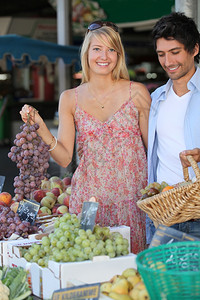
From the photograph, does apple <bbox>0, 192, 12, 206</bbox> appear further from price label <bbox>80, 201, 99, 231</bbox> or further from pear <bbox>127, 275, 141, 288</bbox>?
pear <bbox>127, 275, 141, 288</bbox>

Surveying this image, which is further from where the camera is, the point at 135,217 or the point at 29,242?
the point at 135,217

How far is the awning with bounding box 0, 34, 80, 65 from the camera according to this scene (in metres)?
7.18

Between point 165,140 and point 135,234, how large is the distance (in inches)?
25.4

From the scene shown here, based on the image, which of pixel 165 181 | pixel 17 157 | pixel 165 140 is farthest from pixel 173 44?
pixel 17 157

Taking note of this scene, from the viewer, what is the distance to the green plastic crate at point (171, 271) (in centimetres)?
159

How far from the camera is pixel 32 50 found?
7391 mm

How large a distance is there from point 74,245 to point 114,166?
827 millimetres

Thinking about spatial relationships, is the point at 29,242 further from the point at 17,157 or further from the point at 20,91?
the point at 20,91

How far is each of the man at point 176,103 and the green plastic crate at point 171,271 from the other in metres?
0.55

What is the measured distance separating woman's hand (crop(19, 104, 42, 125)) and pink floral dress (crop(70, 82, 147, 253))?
0.26 metres

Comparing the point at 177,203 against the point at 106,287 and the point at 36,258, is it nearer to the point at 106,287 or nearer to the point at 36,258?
the point at 106,287

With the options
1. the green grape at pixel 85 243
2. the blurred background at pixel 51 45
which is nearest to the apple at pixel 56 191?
the blurred background at pixel 51 45

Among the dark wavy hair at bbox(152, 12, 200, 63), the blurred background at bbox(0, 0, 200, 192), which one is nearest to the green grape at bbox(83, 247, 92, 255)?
the dark wavy hair at bbox(152, 12, 200, 63)

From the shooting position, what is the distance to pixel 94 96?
3004 mm
